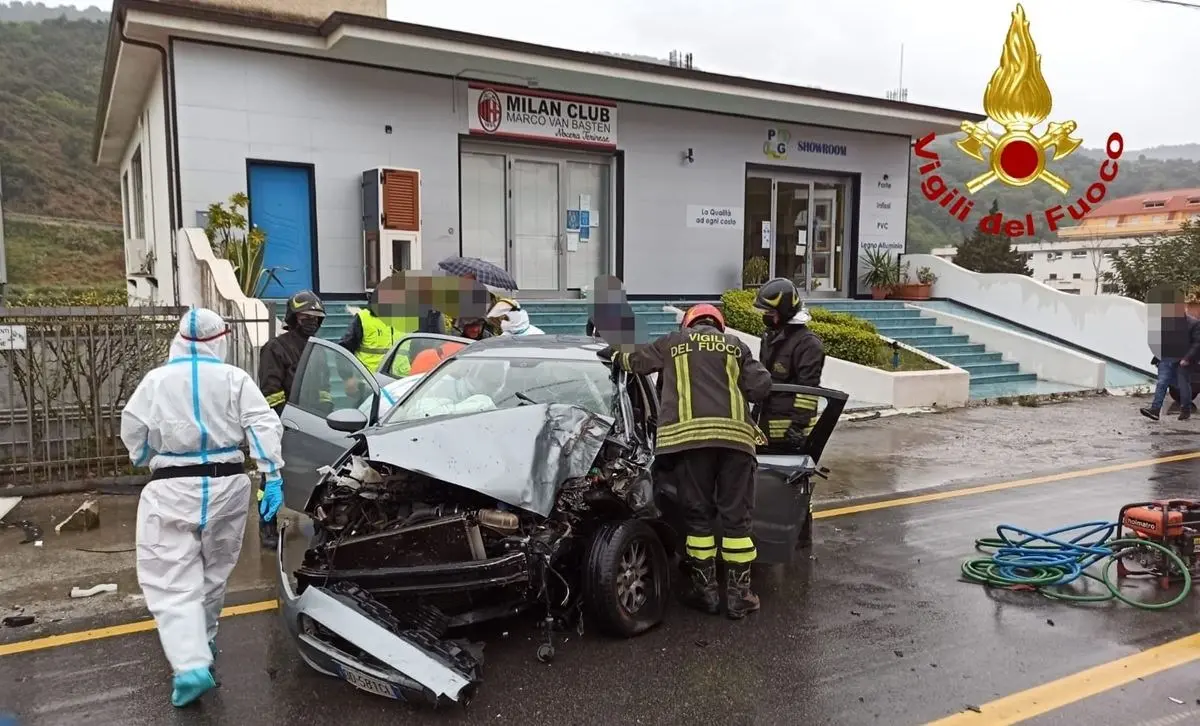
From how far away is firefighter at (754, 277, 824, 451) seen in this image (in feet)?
18.2

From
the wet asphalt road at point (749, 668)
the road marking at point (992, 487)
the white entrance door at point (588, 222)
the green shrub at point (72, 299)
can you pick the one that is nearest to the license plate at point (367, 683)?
the wet asphalt road at point (749, 668)

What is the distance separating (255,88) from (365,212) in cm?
230

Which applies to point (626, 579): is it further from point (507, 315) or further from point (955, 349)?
point (955, 349)

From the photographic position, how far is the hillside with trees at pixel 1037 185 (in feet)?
236

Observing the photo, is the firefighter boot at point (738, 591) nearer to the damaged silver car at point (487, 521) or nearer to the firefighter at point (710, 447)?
the firefighter at point (710, 447)

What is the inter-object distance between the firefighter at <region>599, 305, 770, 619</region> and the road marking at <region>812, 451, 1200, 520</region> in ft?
7.74

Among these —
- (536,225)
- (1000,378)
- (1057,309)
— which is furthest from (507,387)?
(1057,309)

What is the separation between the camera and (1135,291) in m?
24.8

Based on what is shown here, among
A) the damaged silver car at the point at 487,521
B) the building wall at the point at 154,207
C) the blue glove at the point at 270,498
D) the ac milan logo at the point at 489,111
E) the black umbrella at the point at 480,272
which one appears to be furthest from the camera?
the ac milan logo at the point at 489,111

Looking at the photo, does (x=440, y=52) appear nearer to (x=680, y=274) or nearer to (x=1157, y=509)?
(x=680, y=274)

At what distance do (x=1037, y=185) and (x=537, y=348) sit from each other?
356 ft

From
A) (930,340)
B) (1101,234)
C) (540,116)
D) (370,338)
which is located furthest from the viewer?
(1101,234)

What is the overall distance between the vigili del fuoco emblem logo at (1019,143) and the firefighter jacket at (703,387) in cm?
1247

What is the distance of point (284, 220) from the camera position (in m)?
12.7
